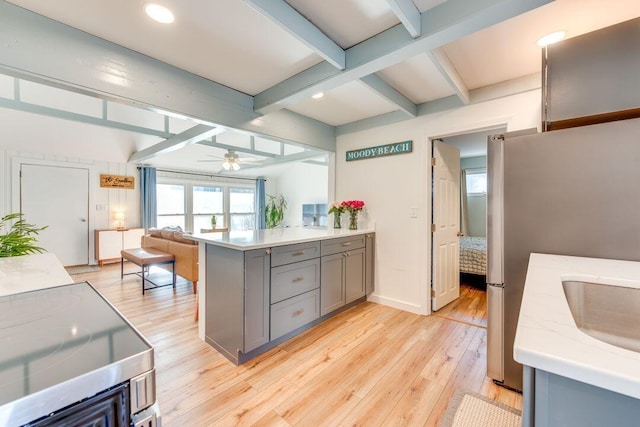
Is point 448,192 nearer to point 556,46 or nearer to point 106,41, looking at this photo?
point 556,46

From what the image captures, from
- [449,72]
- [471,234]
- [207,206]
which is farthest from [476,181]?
[207,206]

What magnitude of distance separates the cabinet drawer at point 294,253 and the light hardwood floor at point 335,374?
74 centimetres

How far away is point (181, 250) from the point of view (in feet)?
12.7

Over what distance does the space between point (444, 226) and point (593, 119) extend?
182cm

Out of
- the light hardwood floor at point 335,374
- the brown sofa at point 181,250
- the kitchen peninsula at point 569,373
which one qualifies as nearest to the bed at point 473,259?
the light hardwood floor at point 335,374

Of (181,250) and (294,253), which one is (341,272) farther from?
(181,250)

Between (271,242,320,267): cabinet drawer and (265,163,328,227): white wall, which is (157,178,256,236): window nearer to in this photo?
(265,163,328,227): white wall

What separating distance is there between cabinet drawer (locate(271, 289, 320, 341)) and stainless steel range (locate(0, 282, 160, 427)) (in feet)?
5.20

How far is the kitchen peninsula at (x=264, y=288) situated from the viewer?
2041 mm

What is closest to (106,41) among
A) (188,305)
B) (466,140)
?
(188,305)

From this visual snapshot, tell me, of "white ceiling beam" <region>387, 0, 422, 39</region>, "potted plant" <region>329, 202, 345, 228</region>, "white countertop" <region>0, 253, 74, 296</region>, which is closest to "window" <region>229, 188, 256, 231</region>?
"potted plant" <region>329, 202, 345, 228</region>

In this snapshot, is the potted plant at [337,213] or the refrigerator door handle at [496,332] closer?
the refrigerator door handle at [496,332]

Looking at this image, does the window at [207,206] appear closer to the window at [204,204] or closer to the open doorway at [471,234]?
the window at [204,204]

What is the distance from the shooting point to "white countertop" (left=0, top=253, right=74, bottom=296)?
→ 1083 mm
